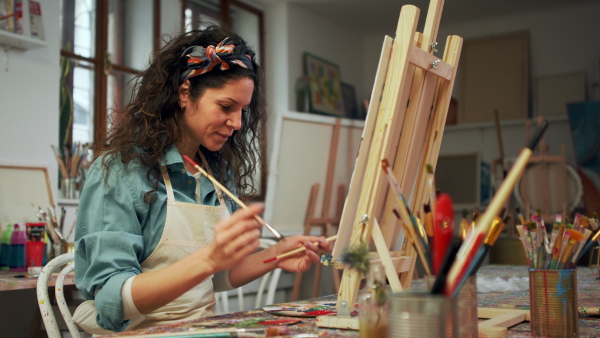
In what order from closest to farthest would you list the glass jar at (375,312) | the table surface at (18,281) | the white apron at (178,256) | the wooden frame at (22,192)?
the glass jar at (375,312), the white apron at (178,256), the table surface at (18,281), the wooden frame at (22,192)

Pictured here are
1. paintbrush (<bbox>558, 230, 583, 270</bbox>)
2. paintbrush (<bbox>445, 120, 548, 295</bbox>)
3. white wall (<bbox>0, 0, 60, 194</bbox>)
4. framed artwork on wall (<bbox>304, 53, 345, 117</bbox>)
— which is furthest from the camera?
framed artwork on wall (<bbox>304, 53, 345, 117</bbox>)

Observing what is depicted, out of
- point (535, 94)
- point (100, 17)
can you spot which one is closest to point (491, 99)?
point (535, 94)

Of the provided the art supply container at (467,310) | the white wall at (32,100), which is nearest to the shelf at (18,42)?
the white wall at (32,100)

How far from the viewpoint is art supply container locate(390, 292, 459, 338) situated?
0.76 metres

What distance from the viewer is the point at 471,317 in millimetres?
901

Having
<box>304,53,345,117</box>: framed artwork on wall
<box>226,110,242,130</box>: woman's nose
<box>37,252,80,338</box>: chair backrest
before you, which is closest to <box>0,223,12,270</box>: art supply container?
<box>37,252,80,338</box>: chair backrest

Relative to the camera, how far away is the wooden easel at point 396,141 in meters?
1.27

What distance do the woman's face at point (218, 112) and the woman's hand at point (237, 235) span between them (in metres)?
0.49

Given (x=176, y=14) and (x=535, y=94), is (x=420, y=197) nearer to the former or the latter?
(x=176, y=14)

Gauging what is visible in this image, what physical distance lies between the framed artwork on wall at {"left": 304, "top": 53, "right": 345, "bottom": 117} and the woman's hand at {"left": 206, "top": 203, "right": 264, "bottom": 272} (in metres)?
A: 4.19

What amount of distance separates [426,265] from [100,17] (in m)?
3.55

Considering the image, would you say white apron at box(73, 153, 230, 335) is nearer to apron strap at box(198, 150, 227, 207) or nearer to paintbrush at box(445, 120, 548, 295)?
apron strap at box(198, 150, 227, 207)

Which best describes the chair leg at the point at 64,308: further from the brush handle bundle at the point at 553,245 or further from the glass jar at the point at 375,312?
the brush handle bundle at the point at 553,245

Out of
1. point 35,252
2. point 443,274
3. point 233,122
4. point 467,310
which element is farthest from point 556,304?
point 35,252
